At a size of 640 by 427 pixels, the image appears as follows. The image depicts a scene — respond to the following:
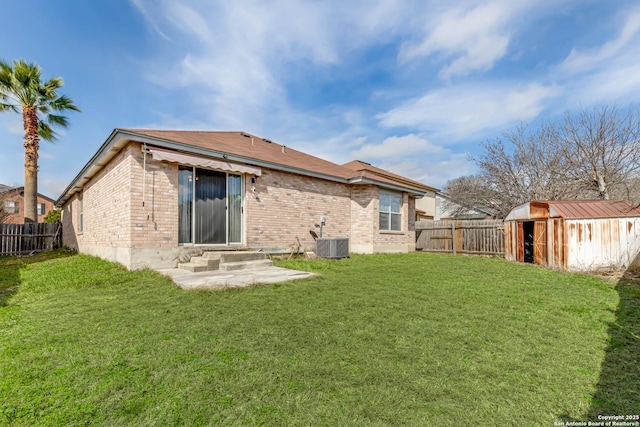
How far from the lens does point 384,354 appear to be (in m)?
2.68

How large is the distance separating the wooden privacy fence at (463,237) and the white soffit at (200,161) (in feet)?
33.4

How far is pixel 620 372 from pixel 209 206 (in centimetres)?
805

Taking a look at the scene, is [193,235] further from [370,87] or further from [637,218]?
[637,218]

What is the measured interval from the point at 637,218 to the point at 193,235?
41.9 feet

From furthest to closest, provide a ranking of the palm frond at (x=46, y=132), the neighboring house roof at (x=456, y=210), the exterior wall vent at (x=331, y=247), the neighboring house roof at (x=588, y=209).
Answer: the neighboring house roof at (x=456, y=210)
the palm frond at (x=46, y=132)
the exterior wall vent at (x=331, y=247)
the neighboring house roof at (x=588, y=209)

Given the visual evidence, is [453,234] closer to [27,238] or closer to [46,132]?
[27,238]

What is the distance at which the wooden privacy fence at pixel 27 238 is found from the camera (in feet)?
43.9

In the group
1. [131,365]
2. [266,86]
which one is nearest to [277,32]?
[266,86]

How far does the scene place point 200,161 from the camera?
7355mm

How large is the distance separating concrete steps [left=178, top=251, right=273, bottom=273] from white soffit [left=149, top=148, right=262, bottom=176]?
93.2 inches

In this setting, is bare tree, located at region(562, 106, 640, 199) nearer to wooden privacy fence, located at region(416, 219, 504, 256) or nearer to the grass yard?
wooden privacy fence, located at region(416, 219, 504, 256)

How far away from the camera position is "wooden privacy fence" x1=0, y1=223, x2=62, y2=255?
13.4m

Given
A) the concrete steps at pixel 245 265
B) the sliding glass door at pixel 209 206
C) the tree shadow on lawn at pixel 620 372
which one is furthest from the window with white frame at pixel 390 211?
the tree shadow on lawn at pixel 620 372

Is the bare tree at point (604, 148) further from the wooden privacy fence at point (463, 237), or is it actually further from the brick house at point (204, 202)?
the brick house at point (204, 202)
